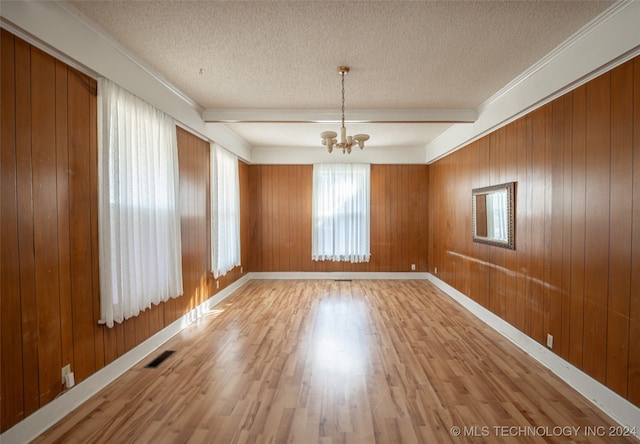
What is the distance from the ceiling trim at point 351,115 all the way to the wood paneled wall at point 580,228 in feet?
2.19

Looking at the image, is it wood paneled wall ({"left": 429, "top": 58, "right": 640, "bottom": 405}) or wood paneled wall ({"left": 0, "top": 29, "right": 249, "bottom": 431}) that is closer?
wood paneled wall ({"left": 0, "top": 29, "right": 249, "bottom": 431})

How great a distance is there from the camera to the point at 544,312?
2.86 m

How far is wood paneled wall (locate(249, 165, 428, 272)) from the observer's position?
6684 millimetres

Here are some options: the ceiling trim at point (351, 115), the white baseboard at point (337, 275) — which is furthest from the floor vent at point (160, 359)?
the white baseboard at point (337, 275)

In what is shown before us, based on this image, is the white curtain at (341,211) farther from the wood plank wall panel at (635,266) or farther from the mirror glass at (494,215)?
the wood plank wall panel at (635,266)

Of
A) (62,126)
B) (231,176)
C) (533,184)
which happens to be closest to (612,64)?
(533,184)

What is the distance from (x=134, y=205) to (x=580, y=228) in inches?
150

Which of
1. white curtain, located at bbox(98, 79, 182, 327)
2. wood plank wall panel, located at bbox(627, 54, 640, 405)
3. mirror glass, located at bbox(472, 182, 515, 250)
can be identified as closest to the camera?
wood plank wall panel, located at bbox(627, 54, 640, 405)

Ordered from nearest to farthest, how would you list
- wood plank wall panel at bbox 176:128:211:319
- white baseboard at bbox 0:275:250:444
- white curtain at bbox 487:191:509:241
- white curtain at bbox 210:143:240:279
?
white baseboard at bbox 0:275:250:444 < white curtain at bbox 487:191:509:241 < wood plank wall panel at bbox 176:128:211:319 < white curtain at bbox 210:143:240:279

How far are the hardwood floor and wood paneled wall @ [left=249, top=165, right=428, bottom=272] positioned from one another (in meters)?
2.77

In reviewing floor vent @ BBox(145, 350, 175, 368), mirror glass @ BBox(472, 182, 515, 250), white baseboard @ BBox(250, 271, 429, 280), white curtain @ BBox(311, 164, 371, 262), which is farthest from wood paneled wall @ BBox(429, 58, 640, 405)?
floor vent @ BBox(145, 350, 175, 368)

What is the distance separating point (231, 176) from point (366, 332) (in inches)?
141

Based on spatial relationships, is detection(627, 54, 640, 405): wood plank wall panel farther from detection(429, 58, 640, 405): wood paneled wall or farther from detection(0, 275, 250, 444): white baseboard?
detection(0, 275, 250, 444): white baseboard

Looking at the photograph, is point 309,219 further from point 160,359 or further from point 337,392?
point 337,392
